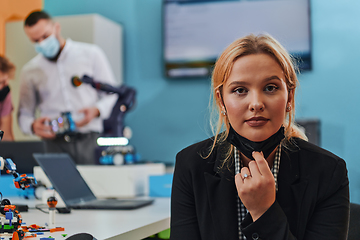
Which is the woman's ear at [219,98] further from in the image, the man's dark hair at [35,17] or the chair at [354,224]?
the man's dark hair at [35,17]

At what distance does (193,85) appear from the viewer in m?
3.52

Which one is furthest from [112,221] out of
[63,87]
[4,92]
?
[4,92]

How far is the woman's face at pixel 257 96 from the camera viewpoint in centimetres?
97

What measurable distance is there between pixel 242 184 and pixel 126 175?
1.06m

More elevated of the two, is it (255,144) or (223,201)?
(255,144)

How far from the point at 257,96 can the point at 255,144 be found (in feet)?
0.40

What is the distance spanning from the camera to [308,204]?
98cm

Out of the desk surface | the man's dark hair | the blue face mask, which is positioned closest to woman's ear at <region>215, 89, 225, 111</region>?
the desk surface

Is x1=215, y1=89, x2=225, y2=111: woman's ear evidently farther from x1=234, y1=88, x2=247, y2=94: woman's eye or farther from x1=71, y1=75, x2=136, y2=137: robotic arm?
x1=71, y1=75, x2=136, y2=137: robotic arm

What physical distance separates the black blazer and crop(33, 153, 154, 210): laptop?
1.64 feet

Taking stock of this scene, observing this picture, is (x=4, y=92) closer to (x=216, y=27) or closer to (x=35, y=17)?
(x=35, y=17)

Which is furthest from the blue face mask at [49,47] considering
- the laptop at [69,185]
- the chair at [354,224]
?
the chair at [354,224]

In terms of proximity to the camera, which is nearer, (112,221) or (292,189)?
(292,189)

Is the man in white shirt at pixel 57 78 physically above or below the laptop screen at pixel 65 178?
above
